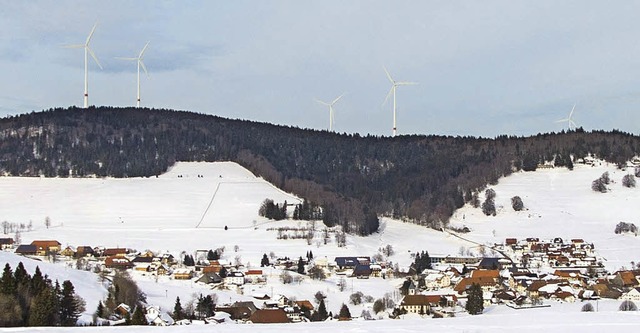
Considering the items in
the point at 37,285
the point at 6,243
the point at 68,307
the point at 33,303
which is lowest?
the point at 68,307

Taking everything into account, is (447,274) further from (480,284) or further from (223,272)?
(223,272)

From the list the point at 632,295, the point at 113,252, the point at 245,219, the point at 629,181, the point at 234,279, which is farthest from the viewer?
the point at 629,181

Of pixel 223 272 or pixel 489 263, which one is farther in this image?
pixel 489 263

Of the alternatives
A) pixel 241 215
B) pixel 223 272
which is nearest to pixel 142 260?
pixel 223 272

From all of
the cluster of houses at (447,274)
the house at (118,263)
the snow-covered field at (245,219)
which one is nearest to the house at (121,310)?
the cluster of houses at (447,274)

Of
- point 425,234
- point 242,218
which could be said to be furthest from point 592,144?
point 242,218

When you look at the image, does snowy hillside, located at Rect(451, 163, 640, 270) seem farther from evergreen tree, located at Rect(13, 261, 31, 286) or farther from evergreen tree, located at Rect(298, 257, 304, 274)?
evergreen tree, located at Rect(13, 261, 31, 286)

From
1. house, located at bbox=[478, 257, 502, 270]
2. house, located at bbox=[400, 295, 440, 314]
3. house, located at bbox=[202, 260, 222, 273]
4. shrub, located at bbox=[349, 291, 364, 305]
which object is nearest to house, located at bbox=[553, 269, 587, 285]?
house, located at bbox=[478, 257, 502, 270]
